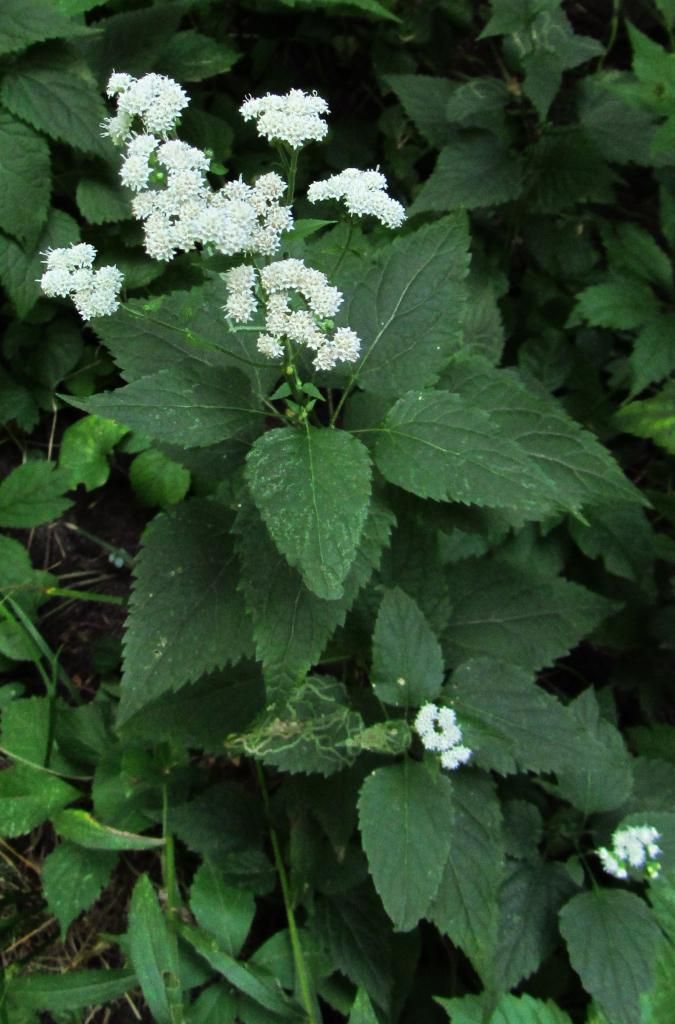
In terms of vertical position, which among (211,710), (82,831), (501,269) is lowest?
(82,831)

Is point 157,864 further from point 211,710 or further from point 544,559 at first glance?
point 544,559

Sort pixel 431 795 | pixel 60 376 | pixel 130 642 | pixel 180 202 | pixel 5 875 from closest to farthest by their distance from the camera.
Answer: pixel 180 202, pixel 130 642, pixel 431 795, pixel 5 875, pixel 60 376

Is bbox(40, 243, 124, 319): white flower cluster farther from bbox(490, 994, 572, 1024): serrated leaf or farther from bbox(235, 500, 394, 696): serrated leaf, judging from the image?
bbox(490, 994, 572, 1024): serrated leaf

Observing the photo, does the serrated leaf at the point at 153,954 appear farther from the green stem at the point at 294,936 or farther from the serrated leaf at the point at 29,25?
the serrated leaf at the point at 29,25

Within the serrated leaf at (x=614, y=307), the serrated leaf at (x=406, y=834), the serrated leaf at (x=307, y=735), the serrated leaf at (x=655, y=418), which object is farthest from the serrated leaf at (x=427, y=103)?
the serrated leaf at (x=406, y=834)

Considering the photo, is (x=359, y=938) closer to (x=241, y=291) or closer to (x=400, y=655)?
(x=400, y=655)

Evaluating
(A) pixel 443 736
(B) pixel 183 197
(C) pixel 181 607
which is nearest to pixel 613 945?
(A) pixel 443 736

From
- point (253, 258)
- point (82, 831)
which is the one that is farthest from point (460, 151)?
point (82, 831)
